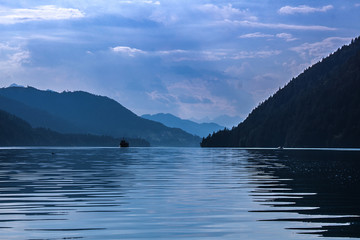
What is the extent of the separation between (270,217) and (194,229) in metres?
5.51

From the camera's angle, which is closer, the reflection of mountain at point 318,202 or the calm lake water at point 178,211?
the calm lake water at point 178,211

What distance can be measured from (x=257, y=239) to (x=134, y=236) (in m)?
4.84

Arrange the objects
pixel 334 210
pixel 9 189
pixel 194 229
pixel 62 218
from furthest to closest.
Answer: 1. pixel 9 189
2. pixel 334 210
3. pixel 62 218
4. pixel 194 229

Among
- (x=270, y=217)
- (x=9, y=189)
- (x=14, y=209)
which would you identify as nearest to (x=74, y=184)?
(x=9, y=189)

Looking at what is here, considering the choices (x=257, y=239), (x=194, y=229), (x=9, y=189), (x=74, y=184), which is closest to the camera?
(x=257, y=239)

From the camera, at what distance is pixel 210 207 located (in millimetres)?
32250

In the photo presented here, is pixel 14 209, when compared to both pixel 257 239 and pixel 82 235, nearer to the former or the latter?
pixel 82 235

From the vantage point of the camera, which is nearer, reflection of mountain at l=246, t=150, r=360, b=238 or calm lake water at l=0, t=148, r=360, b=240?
calm lake water at l=0, t=148, r=360, b=240

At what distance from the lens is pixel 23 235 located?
2288 cm

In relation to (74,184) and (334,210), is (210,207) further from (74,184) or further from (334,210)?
(74,184)

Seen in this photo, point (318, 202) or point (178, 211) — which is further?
point (318, 202)

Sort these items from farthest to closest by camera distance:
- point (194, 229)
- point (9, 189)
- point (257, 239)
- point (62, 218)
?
point (9, 189), point (62, 218), point (194, 229), point (257, 239)

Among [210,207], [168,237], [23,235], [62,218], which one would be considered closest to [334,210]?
[210,207]

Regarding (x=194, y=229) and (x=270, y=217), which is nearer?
(x=194, y=229)
